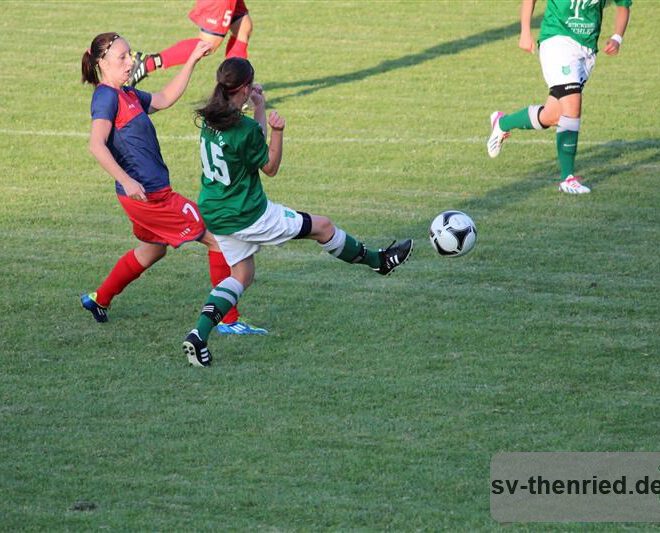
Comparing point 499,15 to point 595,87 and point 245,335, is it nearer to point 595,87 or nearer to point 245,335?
point 595,87

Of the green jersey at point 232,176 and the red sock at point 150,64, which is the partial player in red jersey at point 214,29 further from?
the green jersey at point 232,176

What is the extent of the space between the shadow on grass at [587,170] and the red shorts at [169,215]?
3.31 meters

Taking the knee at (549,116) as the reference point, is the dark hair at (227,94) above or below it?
above

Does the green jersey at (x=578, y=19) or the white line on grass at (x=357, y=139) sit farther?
the white line on grass at (x=357, y=139)

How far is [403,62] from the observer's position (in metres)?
15.5

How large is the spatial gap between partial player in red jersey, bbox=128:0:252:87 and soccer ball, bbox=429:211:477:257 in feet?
17.9

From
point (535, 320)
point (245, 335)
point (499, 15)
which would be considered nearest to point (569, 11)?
point (535, 320)

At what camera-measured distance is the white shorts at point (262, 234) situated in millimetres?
7047

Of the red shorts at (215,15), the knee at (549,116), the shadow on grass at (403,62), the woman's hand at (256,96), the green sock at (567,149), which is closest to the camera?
the woman's hand at (256,96)

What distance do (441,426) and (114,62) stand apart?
2.85 meters

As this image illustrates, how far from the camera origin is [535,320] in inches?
297

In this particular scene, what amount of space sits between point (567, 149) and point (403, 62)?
17.6 ft

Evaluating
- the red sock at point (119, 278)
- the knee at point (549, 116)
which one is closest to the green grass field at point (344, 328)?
the red sock at point (119, 278)

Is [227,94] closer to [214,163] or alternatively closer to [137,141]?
[214,163]
